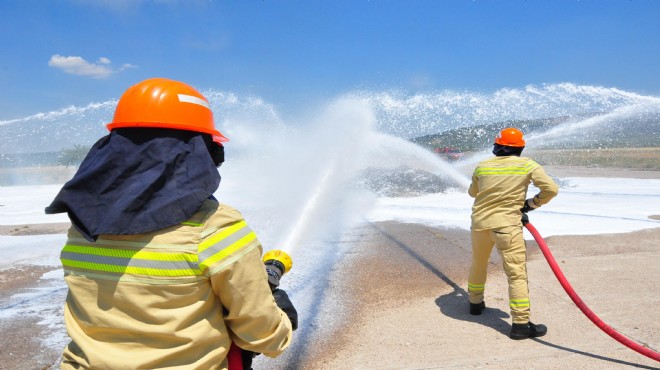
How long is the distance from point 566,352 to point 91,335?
3448mm

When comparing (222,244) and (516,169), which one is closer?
(222,244)

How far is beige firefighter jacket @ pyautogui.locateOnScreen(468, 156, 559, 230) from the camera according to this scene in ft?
13.6

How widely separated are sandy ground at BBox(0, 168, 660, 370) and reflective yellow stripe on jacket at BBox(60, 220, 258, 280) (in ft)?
7.74

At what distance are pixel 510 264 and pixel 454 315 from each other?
0.76 metres

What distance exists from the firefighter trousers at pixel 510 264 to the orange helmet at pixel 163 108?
3.24 meters

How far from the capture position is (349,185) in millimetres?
14391

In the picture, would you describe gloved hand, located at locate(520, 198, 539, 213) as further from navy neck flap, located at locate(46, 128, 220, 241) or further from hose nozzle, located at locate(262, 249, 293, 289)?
navy neck flap, located at locate(46, 128, 220, 241)

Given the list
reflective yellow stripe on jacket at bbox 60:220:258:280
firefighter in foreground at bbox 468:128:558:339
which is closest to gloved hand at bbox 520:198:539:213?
firefighter in foreground at bbox 468:128:558:339

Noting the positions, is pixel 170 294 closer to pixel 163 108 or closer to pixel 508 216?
pixel 163 108

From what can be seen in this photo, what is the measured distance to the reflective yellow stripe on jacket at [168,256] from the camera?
1278 mm

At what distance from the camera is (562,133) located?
711 inches

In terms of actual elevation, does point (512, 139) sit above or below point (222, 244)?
above

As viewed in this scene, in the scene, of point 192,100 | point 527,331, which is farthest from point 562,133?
point 192,100

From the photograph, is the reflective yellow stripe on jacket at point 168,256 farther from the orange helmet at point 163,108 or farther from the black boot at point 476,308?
the black boot at point 476,308
